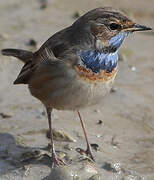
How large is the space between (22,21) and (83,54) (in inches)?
185

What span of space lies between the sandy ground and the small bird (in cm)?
28

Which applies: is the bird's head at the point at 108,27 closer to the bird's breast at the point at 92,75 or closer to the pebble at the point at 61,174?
the bird's breast at the point at 92,75

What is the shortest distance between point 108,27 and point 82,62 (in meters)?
0.54

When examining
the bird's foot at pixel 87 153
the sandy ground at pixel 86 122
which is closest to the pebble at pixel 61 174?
the sandy ground at pixel 86 122

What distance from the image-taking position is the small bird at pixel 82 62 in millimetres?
6727

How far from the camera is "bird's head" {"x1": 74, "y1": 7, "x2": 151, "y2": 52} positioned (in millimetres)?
6941

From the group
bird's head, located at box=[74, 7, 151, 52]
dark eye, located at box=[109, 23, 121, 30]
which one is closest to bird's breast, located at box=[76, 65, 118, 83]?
bird's head, located at box=[74, 7, 151, 52]

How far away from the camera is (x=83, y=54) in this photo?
22.3ft

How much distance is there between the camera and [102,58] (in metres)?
6.87

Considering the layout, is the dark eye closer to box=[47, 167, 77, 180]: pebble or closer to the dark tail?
the dark tail

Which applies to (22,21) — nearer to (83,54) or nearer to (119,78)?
(119,78)

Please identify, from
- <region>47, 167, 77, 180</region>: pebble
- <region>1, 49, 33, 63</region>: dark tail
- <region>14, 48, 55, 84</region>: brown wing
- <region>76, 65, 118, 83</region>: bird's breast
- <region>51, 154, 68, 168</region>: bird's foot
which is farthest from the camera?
<region>1, 49, 33, 63</region>: dark tail

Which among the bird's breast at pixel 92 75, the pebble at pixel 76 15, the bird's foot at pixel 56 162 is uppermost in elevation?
the bird's breast at pixel 92 75

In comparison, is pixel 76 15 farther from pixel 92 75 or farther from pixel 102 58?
pixel 92 75
